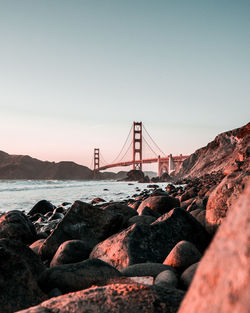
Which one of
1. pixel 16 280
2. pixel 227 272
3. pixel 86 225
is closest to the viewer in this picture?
pixel 227 272

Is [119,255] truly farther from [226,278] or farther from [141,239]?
[226,278]

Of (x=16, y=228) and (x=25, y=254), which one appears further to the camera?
(x=16, y=228)

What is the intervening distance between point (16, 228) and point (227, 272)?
4222 mm

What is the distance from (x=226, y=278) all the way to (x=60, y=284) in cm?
172

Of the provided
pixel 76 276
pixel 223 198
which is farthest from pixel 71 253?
pixel 223 198

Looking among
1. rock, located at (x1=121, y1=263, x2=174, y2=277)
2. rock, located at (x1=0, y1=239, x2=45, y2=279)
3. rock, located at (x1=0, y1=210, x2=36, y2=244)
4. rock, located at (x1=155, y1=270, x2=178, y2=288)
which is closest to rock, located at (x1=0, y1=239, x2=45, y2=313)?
rock, located at (x1=0, y1=239, x2=45, y2=279)

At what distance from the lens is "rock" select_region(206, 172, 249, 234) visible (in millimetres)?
3045

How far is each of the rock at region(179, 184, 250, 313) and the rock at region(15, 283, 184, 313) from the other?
0.67 metres

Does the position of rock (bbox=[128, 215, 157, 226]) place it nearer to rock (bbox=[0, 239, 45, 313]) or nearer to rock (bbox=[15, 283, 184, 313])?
rock (bbox=[0, 239, 45, 313])

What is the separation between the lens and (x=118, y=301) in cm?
117

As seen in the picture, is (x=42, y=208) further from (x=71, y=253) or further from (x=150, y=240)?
(x=150, y=240)

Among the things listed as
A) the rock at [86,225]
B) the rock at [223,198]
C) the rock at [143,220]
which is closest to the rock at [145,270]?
the rock at [223,198]

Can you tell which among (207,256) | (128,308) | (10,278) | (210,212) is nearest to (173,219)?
(210,212)

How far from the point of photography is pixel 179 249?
2348 mm
